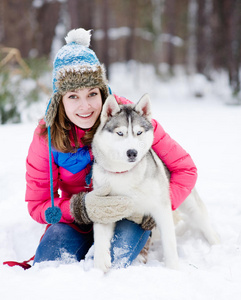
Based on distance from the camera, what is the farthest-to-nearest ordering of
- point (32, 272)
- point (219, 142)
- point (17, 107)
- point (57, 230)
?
point (17, 107) → point (219, 142) → point (57, 230) → point (32, 272)

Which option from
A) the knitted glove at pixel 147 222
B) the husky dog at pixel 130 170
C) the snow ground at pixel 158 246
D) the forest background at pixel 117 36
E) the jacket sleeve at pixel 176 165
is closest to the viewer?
Answer: the snow ground at pixel 158 246

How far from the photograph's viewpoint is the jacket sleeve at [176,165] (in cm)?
228

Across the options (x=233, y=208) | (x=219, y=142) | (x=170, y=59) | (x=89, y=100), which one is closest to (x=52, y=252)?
(x=89, y=100)

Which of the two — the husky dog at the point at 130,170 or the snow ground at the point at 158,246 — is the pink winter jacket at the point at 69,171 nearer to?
the husky dog at the point at 130,170

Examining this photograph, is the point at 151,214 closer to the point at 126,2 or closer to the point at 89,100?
the point at 89,100

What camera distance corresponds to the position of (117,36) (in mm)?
17391

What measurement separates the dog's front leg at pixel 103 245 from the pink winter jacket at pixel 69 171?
319 millimetres

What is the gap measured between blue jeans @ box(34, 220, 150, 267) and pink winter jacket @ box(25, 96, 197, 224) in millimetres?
127

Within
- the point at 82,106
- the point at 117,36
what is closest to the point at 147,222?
the point at 82,106

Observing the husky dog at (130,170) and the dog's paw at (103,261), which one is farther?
the husky dog at (130,170)

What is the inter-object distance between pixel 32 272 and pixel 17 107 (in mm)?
4820

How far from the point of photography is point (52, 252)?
2.07 meters

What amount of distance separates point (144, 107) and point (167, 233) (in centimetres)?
89

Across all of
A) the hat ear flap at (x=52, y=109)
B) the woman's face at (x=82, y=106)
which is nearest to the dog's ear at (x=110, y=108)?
the woman's face at (x=82, y=106)
